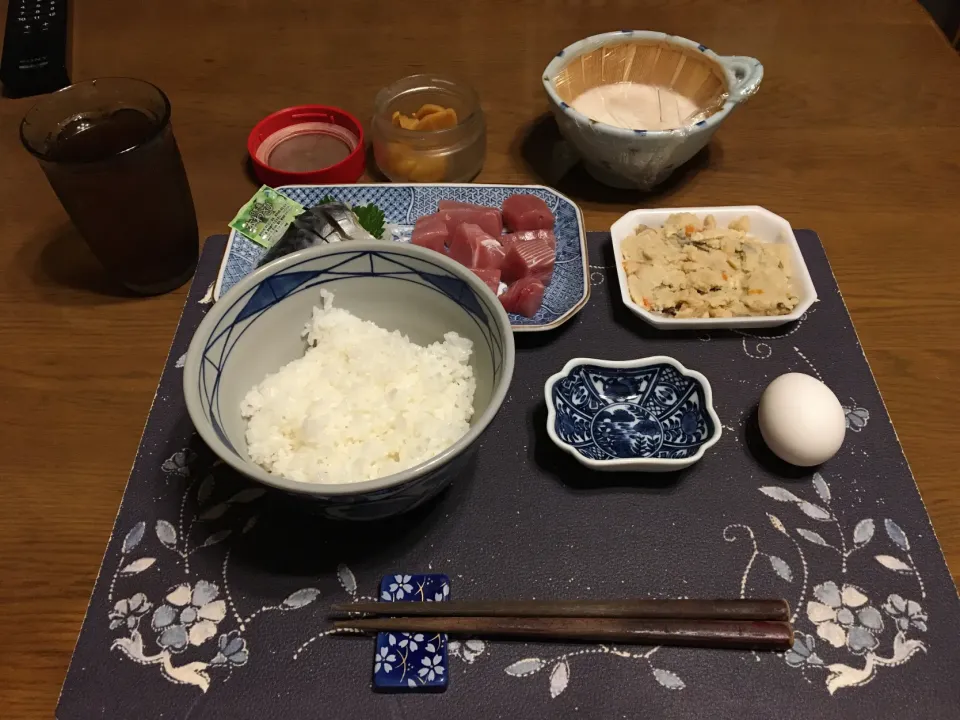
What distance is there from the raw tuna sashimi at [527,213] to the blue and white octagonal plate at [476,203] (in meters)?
0.04

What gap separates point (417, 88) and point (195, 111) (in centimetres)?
72

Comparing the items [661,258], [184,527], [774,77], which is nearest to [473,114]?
[661,258]

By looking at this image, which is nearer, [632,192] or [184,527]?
[184,527]

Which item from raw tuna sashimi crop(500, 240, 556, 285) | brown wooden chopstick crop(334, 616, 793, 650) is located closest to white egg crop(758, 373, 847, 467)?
brown wooden chopstick crop(334, 616, 793, 650)

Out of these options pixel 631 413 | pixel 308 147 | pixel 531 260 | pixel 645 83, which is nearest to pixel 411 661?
pixel 631 413

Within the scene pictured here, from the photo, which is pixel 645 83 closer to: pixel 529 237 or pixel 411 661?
pixel 529 237

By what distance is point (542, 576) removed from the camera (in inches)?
42.7

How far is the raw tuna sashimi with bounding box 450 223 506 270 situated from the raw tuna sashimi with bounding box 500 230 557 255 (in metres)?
0.04

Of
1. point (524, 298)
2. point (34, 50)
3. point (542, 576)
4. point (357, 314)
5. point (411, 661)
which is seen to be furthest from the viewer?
point (34, 50)

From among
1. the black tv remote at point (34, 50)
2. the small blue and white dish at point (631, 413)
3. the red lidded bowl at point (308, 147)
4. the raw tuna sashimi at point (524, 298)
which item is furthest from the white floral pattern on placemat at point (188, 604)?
the black tv remote at point (34, 50)

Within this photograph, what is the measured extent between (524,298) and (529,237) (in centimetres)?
22

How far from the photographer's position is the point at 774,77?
7.06 ft

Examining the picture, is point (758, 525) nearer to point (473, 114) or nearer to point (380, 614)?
point (380, 614)

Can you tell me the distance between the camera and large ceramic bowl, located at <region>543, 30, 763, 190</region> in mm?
1590
